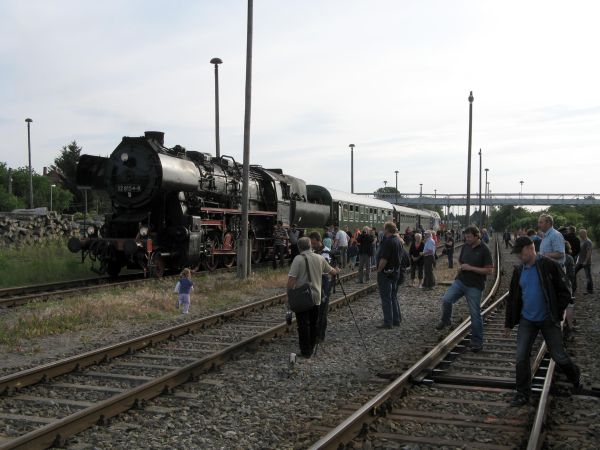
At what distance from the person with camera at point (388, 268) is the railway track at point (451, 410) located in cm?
221

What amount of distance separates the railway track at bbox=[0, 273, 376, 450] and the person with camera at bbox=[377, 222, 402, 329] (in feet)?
5.42

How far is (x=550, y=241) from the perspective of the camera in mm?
8836

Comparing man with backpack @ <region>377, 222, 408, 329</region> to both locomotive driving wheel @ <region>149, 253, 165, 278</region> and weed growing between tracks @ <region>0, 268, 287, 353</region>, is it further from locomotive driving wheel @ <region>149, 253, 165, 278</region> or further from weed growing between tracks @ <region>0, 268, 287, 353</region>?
locomotive driving wheel @ <region>149, 253, 165, 278</region>

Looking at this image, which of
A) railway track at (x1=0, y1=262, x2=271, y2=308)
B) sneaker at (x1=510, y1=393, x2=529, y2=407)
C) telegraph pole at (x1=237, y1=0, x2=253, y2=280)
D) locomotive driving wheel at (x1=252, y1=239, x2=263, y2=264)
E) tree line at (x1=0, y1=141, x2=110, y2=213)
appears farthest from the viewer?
tree line at (x1=0, y1=141, x2=110, y2=213)

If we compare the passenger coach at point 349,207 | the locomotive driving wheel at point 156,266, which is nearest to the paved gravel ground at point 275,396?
the locomotive driving wheel at point 156,266

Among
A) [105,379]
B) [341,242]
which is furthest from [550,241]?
[341,242]

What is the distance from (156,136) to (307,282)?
1052 cm

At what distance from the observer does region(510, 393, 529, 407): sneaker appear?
5969mm

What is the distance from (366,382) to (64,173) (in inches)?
2621

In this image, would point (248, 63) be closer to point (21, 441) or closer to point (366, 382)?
point (366, 382)

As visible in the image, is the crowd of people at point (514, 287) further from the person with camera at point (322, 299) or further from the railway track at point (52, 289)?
the railway track at point (52, 289)

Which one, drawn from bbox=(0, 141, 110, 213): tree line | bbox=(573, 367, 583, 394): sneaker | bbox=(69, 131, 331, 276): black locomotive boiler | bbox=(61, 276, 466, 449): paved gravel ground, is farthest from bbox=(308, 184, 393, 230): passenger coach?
bbox=(0, 141, 110, 213): tree line

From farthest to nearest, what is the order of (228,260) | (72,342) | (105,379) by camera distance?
(228,260)
(72,342)
(105,379)

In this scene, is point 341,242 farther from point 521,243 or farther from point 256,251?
point 521,243
